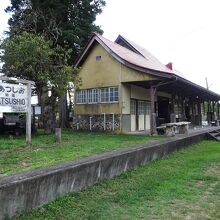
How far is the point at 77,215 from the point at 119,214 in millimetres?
620

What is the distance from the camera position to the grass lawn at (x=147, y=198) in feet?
16.8

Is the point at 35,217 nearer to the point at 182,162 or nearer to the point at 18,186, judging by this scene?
the point at 18,186

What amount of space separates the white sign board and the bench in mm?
7402

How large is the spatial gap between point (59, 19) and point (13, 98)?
13.2 m

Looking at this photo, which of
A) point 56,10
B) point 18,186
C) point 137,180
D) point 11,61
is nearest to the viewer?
point 18,186

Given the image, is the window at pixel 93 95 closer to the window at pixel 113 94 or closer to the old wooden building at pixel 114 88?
the old wooden building at pixel 114 88

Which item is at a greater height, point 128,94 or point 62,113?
point 128,94

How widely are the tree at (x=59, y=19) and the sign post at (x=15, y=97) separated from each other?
31.7ft

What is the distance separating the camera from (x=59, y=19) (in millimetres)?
22203

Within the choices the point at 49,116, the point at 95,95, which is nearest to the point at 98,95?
the point at 95,95

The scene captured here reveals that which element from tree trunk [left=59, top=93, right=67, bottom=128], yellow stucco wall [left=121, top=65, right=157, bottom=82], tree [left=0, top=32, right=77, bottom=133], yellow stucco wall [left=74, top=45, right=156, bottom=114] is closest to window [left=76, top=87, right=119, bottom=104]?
yellow stucco wall [left=74, top=45, right=156, bottom=114]

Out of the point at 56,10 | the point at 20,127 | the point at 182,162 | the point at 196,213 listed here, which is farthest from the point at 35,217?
the point at 56,10

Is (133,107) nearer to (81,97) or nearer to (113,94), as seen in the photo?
(113,94)

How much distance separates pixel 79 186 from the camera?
20.9 ft
